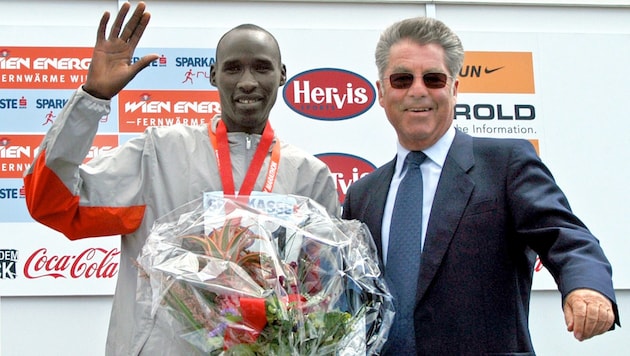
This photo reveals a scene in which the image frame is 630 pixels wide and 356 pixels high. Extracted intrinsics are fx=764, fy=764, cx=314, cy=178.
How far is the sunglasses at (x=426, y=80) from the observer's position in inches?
95.0

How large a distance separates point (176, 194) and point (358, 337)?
790 mm

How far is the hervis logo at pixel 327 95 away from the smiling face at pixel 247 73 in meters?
1.84

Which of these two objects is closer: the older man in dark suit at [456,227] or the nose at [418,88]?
the older man in dark suit at [456,227]

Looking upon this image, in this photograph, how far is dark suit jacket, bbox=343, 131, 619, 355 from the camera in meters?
2.13

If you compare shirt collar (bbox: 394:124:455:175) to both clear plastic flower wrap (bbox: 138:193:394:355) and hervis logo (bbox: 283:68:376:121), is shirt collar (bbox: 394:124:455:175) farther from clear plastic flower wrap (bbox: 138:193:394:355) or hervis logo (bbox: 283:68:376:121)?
hervis logo (bbox: 283:68:376:121)

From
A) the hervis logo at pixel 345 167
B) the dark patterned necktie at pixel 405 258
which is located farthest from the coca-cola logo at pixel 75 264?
the dark patterned necktie at pixel 405 258

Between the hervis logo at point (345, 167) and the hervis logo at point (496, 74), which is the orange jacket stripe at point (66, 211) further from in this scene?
the hervis logo at point (496, 74)

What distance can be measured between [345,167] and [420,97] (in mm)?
1875

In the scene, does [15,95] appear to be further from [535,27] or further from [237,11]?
[535,27]

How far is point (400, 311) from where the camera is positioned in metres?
2.20

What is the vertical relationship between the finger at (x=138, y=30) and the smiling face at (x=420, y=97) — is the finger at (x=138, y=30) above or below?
above

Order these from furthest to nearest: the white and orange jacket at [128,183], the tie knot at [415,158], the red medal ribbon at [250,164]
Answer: the tie knot at [415,158], the red medal ribbon at [250,164], the white and orange jacket at [128,183]

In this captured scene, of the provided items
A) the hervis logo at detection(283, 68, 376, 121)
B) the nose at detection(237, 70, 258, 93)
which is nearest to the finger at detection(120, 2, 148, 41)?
the nose at detection(237, 70, 258, 93)

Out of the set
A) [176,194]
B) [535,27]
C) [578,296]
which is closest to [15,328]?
[176,194]
